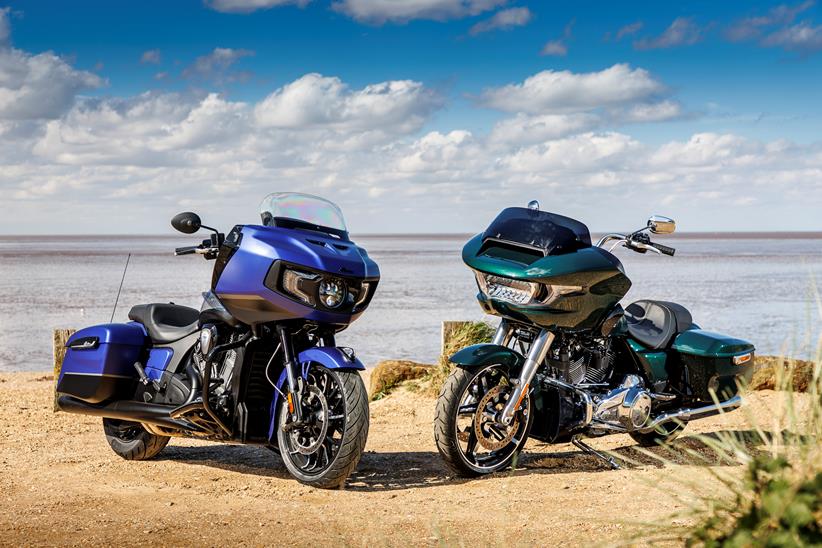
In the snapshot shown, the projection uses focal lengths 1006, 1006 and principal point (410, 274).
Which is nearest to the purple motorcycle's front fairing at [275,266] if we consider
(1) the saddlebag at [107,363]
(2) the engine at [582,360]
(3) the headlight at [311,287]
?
(3) the headlight at [311,287]

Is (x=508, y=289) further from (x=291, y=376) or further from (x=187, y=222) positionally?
(x=187, y=222)

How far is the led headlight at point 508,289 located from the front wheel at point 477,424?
18.8 inches

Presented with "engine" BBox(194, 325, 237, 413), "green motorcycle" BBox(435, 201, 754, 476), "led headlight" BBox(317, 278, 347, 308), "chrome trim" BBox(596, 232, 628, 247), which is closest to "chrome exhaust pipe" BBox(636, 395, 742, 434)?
"green motorcycle" BBox(435, 201, 754, 476)

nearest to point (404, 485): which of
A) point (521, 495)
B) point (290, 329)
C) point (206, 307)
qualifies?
point (521, 495)

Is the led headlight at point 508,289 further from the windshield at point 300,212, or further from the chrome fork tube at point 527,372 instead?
the windshield at point 300,212

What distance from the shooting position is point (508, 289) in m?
6.75

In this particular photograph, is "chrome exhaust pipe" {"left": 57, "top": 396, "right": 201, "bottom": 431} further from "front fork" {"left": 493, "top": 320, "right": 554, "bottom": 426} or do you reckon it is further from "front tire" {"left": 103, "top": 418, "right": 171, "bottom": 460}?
"front fork" {"left": 493, "top": 320, "right": 554, "bottom": 426}

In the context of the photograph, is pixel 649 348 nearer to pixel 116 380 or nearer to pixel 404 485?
pixel 404 485

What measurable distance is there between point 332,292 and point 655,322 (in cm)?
292

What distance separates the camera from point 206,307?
683cm

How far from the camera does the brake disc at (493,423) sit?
6711 millimetres

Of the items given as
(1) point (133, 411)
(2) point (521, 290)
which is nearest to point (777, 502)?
(2) point (521, 290)

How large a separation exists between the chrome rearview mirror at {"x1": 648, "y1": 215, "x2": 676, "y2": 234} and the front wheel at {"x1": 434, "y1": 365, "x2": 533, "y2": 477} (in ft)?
→ 5.04

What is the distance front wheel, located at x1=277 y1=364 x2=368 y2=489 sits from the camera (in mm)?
6184
